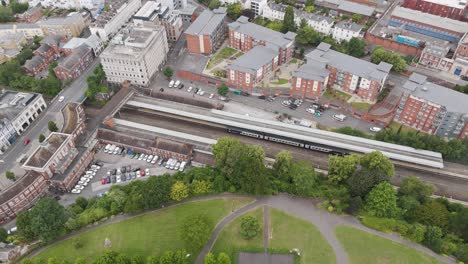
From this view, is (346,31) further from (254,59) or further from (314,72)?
(254,59)

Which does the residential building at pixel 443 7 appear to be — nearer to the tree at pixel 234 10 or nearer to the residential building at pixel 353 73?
the residential building at pixel 353 73

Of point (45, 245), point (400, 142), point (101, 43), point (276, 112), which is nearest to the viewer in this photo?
point (45, 245)

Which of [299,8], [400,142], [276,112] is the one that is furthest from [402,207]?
[299,8]

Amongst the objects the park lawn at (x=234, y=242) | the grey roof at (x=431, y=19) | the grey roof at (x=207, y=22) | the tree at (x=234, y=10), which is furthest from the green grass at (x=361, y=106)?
the tree at (x=234, y=10)

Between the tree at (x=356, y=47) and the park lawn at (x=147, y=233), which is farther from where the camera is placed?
the tree at (x=356, y=47)

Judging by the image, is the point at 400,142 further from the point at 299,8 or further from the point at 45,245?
the point at 45,245
